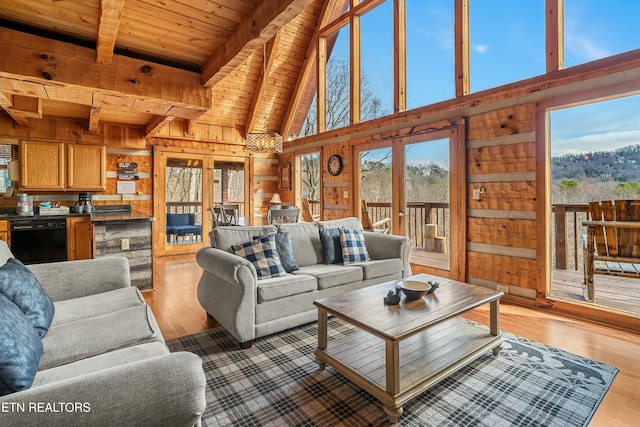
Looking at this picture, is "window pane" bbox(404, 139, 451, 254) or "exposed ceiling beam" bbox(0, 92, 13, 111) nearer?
"exposed ceiling beam" bbox(0, 92, 13, 111)

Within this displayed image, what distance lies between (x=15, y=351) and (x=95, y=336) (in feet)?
1.78

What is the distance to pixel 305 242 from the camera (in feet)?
11.3

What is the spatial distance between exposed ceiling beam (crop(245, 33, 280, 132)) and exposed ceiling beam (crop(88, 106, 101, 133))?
267 cm

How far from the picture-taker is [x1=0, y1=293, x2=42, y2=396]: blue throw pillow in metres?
0.97

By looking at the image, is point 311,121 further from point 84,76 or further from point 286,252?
point 84,76

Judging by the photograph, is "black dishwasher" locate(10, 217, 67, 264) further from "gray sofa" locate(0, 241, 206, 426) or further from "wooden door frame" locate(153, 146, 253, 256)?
"gray sofa" locate(0, 241, 206, 426)

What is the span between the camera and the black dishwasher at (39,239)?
3918 mm

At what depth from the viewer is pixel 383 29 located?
201 inches

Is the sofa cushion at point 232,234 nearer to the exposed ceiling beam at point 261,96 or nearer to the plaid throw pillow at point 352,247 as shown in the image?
the plaid throw pillow at point 352,247

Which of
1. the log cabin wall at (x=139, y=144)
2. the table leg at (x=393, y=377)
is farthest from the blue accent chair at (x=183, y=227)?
the table leg at (x=393, y=377)

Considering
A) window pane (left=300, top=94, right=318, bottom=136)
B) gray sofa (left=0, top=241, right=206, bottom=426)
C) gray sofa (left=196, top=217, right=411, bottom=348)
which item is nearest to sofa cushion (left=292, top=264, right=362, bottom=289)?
gray sofa (left=196, top=217, right=411, bottom=348)

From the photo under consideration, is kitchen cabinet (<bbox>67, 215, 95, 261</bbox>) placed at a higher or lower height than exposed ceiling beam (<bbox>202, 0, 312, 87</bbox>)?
lower

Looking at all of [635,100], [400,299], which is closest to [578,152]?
[635,100]

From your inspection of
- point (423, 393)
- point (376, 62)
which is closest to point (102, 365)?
point (423, 393)
